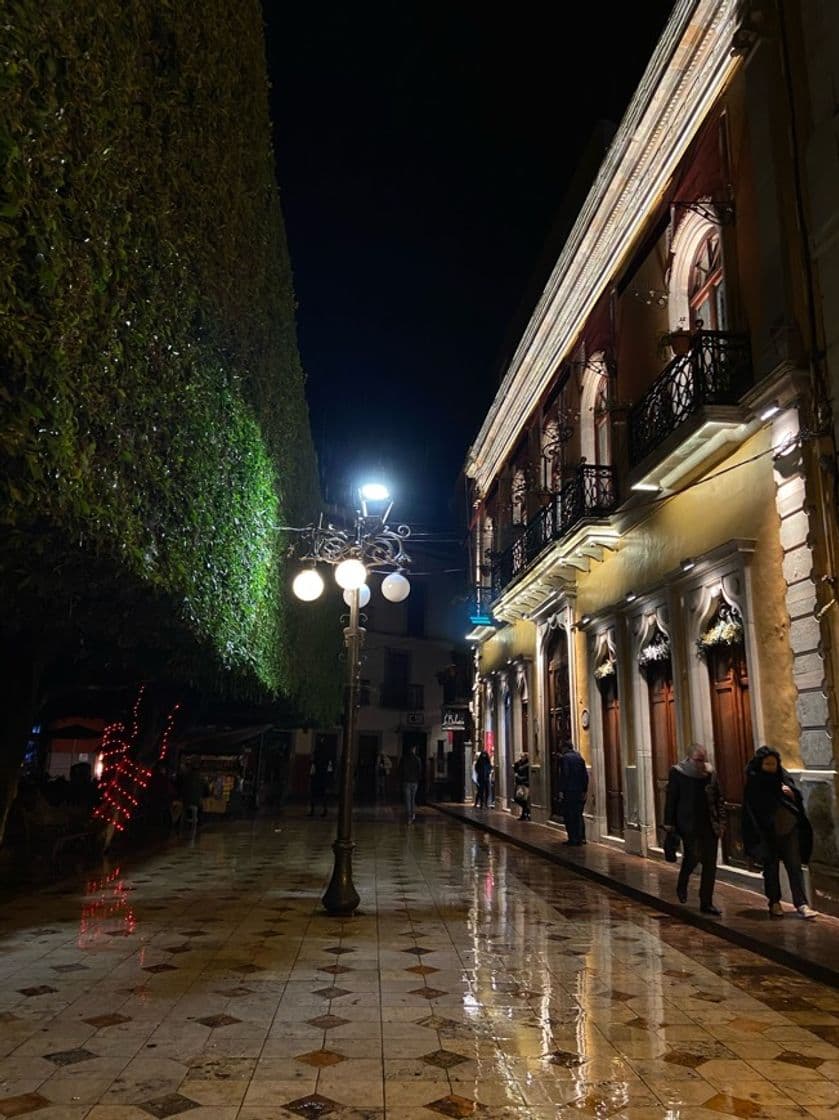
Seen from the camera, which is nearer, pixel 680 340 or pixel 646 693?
pixel 680 340

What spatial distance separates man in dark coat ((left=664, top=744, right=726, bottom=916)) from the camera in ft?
26.6

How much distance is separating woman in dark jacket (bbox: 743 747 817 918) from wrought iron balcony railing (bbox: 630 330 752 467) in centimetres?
448

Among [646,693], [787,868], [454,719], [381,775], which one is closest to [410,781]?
[646,693]

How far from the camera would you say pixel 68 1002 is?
5.25 m

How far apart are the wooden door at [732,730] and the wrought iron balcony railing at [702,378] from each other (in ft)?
10.1

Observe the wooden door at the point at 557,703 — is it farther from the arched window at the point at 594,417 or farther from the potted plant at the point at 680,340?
the potted plant at the point at 680,340

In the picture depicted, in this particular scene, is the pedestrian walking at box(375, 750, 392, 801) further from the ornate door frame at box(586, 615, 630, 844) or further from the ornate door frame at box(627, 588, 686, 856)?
the ornate door frame at box(627, 588, 686, 856)

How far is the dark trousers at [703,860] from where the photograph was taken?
8.06 metres

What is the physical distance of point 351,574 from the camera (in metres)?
9.12

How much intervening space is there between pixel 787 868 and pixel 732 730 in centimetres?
265

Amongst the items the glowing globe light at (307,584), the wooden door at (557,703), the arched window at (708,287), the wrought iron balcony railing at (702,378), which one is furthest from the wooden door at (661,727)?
the glowing globe light at (307,584)

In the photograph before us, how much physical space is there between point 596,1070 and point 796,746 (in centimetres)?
554

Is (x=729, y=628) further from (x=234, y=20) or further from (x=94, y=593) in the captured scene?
(x=234, y=20)

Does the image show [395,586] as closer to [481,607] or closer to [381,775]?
[481,607]
